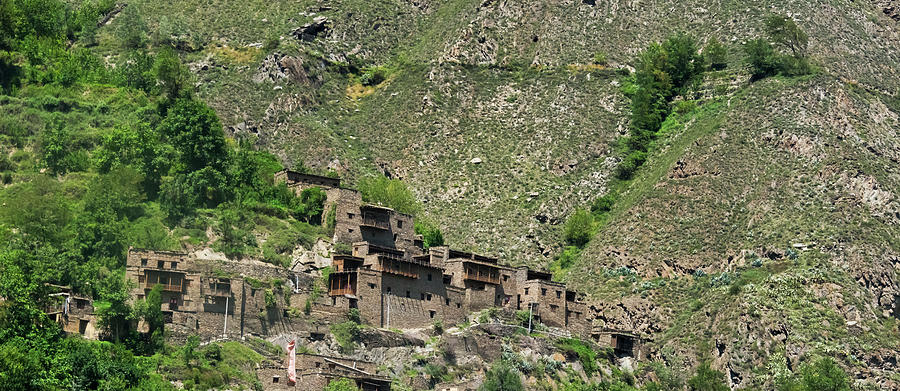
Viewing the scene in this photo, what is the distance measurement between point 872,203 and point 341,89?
199ft

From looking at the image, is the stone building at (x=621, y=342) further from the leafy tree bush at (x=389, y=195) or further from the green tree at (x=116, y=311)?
the green tree at (x=116, y=311)

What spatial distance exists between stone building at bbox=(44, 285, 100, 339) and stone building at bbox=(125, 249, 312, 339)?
15.9ft

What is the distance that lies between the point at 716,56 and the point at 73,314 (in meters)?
90.2

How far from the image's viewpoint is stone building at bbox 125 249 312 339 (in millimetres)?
115062

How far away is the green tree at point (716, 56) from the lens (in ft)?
588

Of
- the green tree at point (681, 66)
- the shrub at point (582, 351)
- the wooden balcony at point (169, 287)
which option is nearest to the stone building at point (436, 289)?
the shrub at point (582, 351)

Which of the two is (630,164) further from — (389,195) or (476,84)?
(389,195)

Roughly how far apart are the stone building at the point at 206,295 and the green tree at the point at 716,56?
73.3 meters

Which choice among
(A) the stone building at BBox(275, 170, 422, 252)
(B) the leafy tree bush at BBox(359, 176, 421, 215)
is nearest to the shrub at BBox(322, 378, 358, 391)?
(A) the stone building at BBox(275, 170, 422, 252)

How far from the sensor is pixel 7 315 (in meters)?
104

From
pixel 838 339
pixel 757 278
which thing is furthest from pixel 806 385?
pixel 757 278

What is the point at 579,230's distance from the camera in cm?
15500

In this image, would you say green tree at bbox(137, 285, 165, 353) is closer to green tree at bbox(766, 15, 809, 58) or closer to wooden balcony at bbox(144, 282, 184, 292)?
wooden balcony at bbox(144, 282, 184, 292)

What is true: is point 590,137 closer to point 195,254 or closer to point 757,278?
point 757,278
